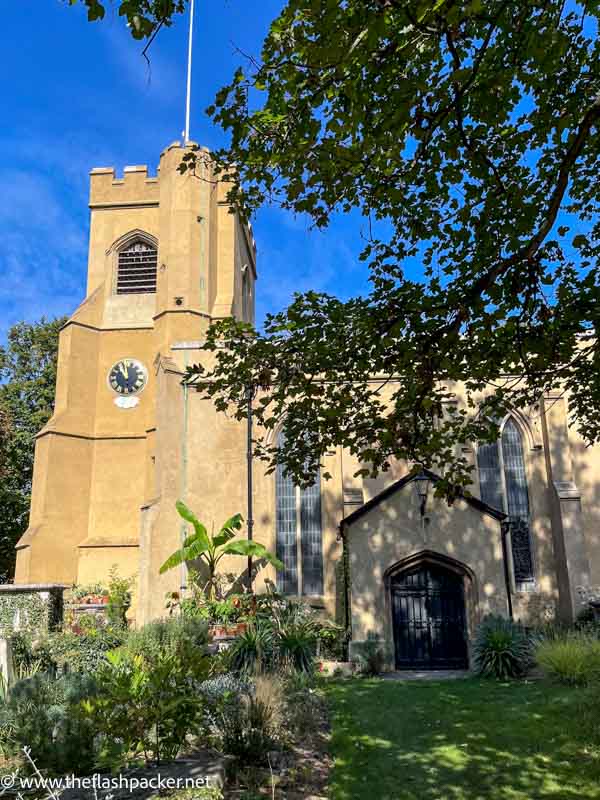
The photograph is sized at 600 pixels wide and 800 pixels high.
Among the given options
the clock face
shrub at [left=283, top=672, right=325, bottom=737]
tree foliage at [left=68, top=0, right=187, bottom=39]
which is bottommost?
shrub at [left=283, top=672, right=325, bottom=737]

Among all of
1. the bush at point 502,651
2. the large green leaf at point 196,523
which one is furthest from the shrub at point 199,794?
the large green leaf at point 196,523

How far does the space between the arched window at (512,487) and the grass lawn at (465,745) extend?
7268 millimetres

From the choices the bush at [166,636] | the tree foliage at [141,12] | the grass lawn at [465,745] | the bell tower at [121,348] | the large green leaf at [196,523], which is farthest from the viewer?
the bell tower at [121,348]

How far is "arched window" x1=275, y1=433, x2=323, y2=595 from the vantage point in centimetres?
1975

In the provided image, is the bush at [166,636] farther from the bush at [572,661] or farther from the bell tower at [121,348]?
the bell tower at [121,348]

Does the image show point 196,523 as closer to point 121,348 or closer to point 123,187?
point 121,348

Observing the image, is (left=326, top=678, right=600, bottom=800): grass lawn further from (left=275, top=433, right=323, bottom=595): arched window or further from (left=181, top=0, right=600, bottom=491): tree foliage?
(left=275, top=433, right=323, bottom=595): arched window

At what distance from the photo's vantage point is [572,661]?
39.9 feet

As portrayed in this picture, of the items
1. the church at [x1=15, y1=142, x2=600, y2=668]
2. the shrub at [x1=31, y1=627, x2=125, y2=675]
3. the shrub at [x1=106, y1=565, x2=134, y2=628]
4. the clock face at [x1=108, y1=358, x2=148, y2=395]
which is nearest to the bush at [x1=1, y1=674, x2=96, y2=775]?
the shrub at [x1=31, y1=627, x2=125, y2=675]

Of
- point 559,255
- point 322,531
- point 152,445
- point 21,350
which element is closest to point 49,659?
point 322,531

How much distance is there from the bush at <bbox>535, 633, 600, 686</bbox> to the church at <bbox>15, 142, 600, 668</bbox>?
3352 millimetres

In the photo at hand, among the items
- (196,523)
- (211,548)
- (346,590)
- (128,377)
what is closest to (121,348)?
(128,377)

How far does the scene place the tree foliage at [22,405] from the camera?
102ft

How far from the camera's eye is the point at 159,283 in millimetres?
26609
